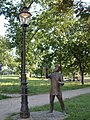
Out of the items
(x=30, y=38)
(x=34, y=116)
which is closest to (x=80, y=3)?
(x=34, y=116)

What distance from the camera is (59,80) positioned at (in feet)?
40.0

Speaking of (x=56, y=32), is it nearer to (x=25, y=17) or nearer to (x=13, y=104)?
(x=13, y=104)

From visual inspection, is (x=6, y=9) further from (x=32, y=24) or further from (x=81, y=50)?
(x=81, y=50)

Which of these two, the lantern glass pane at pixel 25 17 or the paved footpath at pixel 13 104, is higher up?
the lantern glass pane at pixel 25 17

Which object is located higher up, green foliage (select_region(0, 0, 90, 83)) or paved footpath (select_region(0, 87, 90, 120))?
green foliage (select_region(0, 0, 90, 83))

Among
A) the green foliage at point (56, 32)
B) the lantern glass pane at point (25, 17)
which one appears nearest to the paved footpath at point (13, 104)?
the green foliage at point (56, 32)

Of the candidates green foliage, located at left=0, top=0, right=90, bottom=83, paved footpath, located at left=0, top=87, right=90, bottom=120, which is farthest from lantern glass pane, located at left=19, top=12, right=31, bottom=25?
paved footpath, located at left=0, top=87, right=90, bottom=120

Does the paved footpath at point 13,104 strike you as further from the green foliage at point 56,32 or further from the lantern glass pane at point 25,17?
the lantern glass pane at point 25,17

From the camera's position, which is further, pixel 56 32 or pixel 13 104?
pixel 56 32

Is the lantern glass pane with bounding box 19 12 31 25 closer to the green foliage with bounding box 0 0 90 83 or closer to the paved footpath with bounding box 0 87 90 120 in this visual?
the green foliage with bounding box 0 0 90 83

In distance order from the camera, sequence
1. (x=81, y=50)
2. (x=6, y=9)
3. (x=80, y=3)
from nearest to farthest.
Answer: (x=80, y=3) < (x=6, y=9) < (x=81, y=50)

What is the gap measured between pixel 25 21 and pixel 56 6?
2885 millimetres

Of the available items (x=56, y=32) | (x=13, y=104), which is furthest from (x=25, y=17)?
(x=56, y=32)

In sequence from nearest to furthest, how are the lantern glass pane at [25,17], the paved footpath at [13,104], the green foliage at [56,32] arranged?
the green foliage at [56,32], the lantern glass pane at [25,17], the paved footpath at [13,104]
